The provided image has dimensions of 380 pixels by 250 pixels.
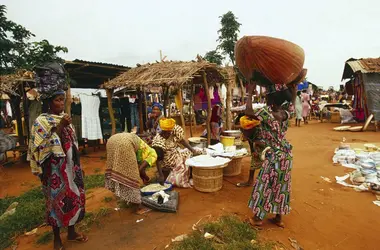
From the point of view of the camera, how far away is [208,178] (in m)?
4.07

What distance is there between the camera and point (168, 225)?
319 centimetres

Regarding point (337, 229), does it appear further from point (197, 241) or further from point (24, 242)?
point (24, 242)

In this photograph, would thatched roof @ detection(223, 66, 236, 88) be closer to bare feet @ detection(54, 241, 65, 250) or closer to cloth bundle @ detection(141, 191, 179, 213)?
cloth bundle @ detection(141, 191, 179, 213)

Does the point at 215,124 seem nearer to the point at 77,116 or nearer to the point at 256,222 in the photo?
the point at 256,222

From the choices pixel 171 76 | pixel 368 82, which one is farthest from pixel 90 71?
pixel 368 82

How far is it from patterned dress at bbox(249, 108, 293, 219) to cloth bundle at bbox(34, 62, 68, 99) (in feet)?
8.09

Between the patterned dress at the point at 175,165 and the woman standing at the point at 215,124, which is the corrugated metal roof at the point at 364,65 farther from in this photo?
the patterned dress at the point at 175,165

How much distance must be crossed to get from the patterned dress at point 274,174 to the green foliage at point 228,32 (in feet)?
→ 54.5

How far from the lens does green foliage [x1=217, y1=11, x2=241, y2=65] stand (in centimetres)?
1847

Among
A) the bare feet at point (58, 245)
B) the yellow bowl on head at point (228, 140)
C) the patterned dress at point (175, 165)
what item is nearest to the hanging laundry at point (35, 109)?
the patterned dress at point (175, 165)

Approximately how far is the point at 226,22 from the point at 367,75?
1180 cm

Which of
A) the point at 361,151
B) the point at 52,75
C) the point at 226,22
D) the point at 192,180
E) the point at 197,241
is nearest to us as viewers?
the point at 52,75

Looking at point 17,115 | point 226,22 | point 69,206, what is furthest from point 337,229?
point 226,22

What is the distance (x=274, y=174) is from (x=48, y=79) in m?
2.92
